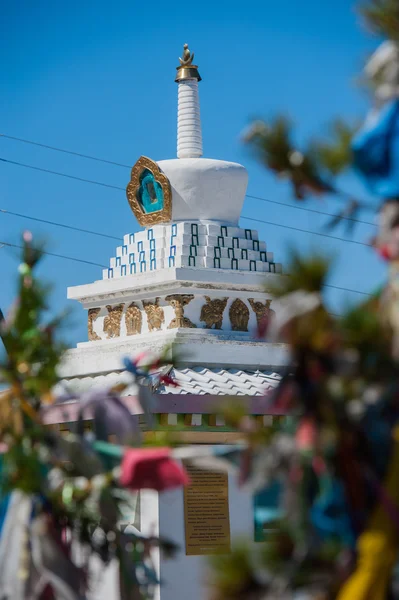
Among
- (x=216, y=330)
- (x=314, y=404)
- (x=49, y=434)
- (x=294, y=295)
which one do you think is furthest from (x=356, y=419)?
(x=216, y=330)

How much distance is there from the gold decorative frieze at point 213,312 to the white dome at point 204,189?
1540mm

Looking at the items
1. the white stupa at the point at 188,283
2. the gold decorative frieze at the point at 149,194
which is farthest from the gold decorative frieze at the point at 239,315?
the gold decorative frieze at the point at 149,194

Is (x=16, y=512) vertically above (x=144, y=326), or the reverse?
(x=144, y=326)

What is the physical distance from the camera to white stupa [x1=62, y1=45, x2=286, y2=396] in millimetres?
11727

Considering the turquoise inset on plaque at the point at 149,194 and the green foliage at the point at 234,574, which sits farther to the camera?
the turquoise inset on plaque at the point at 149,194

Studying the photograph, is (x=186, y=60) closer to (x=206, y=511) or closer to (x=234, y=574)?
(x=206, y=511)

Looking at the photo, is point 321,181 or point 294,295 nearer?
point 294,295

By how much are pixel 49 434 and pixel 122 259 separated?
865 cm

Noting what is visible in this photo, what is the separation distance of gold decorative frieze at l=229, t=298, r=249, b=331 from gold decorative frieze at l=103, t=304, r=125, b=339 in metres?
1.35

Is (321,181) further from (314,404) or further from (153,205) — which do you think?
(153,205)

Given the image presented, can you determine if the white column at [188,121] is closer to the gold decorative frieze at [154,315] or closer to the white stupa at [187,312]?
the white stupa at [187,312]

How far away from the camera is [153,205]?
44.8 ft

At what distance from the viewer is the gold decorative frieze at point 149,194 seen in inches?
528

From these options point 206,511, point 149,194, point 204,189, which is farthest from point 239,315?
point 206,511
